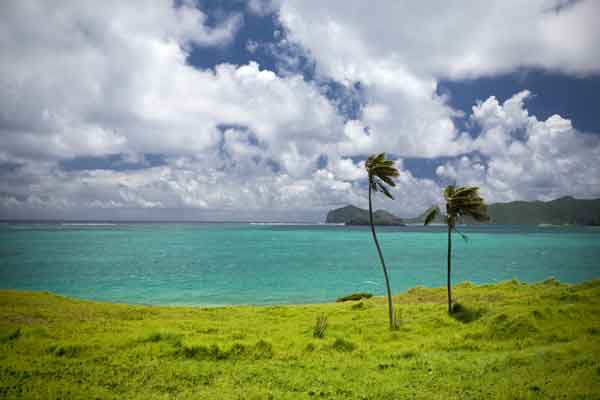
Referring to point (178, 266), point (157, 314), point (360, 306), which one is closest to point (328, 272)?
point (178, 266)

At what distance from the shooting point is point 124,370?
1672 cm

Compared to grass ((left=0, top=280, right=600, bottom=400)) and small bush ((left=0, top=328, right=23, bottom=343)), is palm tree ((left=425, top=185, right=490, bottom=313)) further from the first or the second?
small bush ((left=0, top=328, right=23, bottom=343))

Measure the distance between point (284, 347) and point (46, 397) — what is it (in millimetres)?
12174

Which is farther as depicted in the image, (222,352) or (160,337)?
(160,337)

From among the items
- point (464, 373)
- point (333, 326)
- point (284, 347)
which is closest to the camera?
point (464, 373)

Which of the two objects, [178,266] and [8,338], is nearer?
[8,338]

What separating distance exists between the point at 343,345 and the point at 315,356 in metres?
2.73

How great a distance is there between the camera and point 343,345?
21.9m

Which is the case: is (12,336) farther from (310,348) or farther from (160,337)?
(310,348)

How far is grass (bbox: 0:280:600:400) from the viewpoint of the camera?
14.1 meters

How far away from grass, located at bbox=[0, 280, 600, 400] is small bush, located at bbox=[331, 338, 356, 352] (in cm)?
7

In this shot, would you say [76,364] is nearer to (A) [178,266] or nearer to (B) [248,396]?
(B) [248,396]

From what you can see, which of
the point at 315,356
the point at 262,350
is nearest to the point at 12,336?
the point at 262,350

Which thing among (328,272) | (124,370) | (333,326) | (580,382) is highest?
(580,382)
